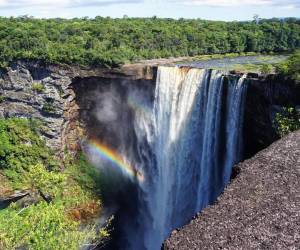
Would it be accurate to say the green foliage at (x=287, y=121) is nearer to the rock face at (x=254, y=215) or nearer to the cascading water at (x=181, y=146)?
the cascading water at (x=181, y=146)

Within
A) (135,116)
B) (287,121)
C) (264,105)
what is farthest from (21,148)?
(287,121)

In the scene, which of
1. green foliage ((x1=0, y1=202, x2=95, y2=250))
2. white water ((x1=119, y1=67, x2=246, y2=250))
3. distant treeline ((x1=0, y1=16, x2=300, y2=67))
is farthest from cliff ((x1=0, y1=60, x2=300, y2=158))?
green foliage ((x1=0, y1=202, x2=95, y2=250))

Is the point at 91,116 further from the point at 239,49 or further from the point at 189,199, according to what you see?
the point at 239,49

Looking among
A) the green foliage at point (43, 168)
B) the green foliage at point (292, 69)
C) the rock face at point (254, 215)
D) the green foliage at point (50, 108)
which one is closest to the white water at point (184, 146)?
the green foliage at point (292, 69)

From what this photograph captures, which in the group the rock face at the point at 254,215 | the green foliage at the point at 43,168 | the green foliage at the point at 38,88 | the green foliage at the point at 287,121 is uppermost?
the green foliage at the point at 287,121

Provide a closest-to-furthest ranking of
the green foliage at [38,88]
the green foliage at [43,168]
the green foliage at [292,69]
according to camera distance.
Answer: the green foliage at [292,69], the green foliage at [43,168], the green foliage at [38,88]

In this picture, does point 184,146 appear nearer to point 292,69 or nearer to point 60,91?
point 292,69
